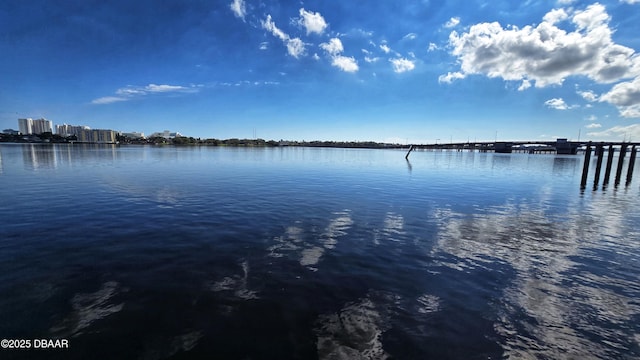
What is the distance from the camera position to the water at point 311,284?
729cm

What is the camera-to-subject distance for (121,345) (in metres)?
6.87

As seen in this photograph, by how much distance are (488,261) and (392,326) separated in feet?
25.5

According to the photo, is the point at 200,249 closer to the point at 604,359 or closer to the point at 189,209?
the point at 189,209

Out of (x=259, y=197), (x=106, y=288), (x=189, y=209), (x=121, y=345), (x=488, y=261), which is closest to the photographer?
(x=121, y=345)

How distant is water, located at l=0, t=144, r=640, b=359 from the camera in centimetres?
729

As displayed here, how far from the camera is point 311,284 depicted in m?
10.2

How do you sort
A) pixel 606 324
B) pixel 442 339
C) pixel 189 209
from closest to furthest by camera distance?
pixel 442 339 → pixel 606 324 → pixel 189 209

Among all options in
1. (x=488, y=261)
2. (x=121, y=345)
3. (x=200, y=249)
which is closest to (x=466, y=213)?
(x=488, y=261)

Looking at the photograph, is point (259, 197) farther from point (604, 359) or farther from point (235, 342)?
point (604, 359)

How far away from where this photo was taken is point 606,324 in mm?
8555

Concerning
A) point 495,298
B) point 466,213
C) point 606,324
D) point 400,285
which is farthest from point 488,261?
point 466,213

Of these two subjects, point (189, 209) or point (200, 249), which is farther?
point (189, 209)

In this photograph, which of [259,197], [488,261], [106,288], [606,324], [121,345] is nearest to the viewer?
[121,345]

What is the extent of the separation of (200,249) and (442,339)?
10692 millimetres
